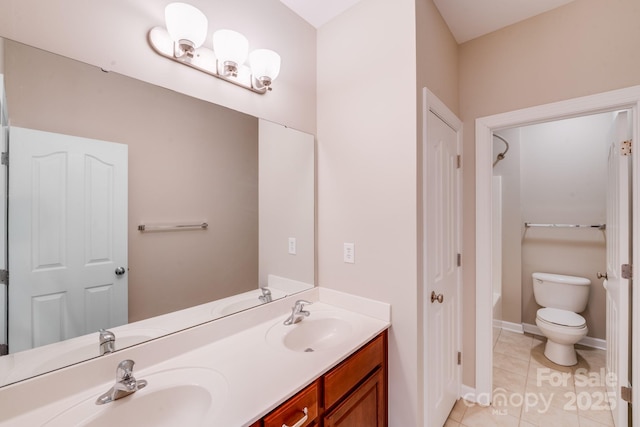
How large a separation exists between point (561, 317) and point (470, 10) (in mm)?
2625

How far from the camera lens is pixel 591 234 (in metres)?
2.57

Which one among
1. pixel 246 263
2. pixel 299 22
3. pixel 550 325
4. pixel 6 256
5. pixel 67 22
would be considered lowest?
pixel 550 325

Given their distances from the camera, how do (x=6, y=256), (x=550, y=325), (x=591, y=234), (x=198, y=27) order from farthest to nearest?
1. (x=591, y=234)
2. (x=550, y=325)
3. (x=198, y=27)
4. (x=6, y=256)

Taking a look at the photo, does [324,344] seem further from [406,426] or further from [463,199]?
[463,199]

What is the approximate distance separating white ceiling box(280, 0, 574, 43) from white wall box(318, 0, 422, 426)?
79mm

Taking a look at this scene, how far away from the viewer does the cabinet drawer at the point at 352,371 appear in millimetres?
1016

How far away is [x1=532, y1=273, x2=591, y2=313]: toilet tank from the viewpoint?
98.7 inches

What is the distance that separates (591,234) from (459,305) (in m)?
1.85

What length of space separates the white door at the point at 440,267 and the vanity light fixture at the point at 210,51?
92 cm

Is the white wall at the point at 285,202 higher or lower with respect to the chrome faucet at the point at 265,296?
higher

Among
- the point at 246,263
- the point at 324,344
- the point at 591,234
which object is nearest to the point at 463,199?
the point at 324,344

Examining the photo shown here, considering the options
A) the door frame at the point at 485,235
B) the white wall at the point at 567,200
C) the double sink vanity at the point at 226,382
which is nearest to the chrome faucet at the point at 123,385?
the double sink vanity at the point at 226,382

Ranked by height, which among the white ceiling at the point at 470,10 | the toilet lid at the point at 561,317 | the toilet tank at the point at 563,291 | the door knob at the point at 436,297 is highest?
the white ceiling at the point at 470,10

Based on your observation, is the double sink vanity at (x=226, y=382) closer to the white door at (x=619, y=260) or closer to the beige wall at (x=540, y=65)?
the beige wall at (x=540, y=65)
